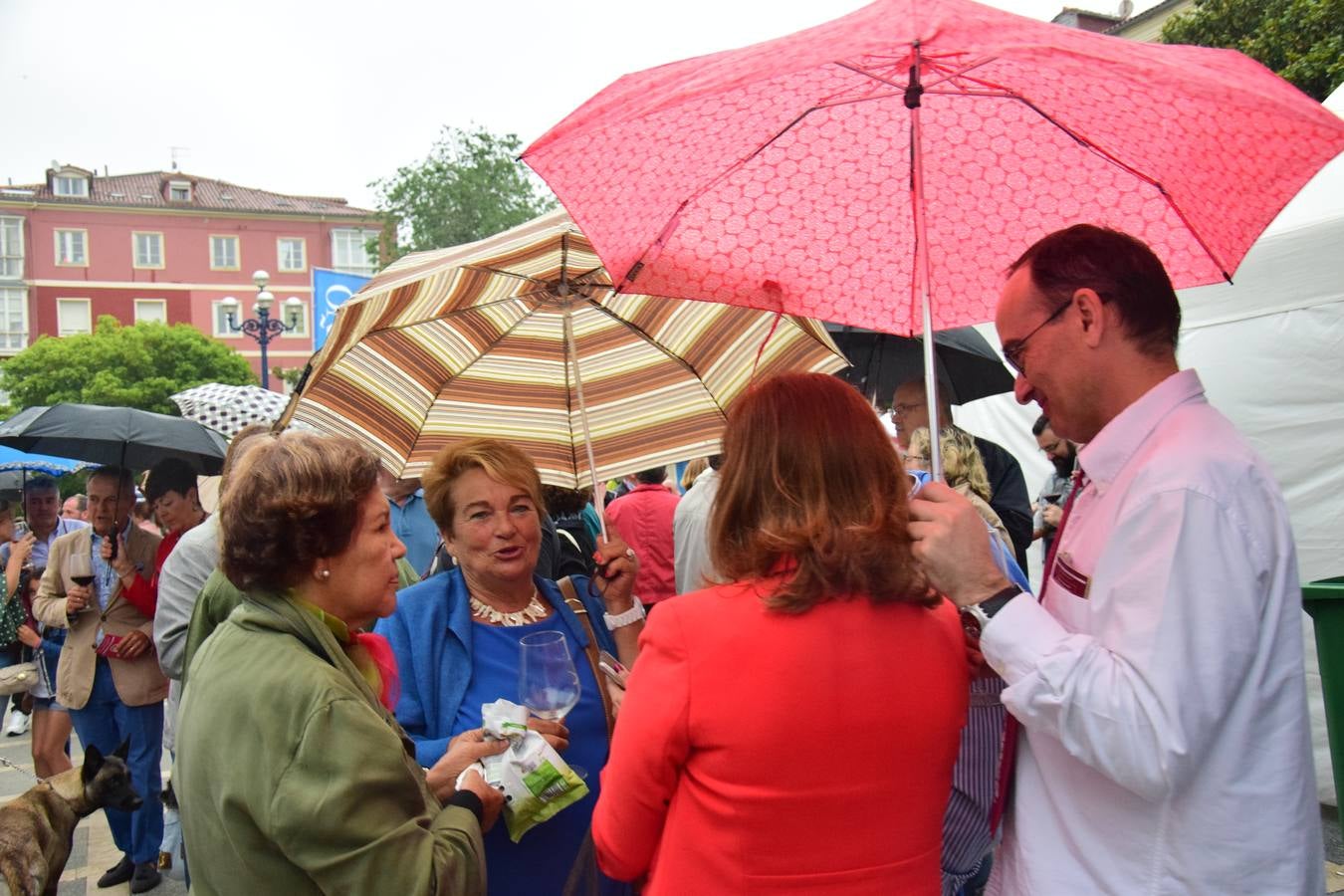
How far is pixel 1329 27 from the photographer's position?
11.4 m

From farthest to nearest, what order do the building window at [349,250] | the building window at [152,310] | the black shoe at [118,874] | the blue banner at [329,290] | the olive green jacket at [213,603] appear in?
the building window at [349,250], the building window at [152,310], the blue banner at [329,290], the black shoe at [118,874], the olive green jacket at [213,603]

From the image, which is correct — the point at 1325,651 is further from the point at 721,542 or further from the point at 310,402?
the point at 310,402

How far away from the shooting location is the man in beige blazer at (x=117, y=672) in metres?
5.27

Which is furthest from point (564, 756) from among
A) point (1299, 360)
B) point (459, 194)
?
point (459, 194)

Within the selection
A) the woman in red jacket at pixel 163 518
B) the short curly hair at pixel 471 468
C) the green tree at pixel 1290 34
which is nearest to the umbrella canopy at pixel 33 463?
the woman in red jacket at pixel 163 518

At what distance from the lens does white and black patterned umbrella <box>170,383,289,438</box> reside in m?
6.01

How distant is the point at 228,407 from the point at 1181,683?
570 centimetres

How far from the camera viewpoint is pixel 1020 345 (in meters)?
1.83

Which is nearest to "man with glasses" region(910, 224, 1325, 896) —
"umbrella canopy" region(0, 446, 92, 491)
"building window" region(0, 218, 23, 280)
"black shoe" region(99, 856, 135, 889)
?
"black shoe" region(99, 856, 135, 889)

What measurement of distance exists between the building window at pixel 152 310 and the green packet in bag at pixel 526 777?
216ft

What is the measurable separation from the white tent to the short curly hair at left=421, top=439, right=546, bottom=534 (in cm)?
392

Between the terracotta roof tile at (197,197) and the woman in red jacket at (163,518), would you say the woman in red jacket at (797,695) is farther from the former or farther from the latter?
the terracotta roof tile at (197,197)

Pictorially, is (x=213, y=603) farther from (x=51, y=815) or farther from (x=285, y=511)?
(x=51, y=815)

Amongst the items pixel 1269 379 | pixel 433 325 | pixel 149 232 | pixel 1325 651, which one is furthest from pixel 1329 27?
pixel 149 232
